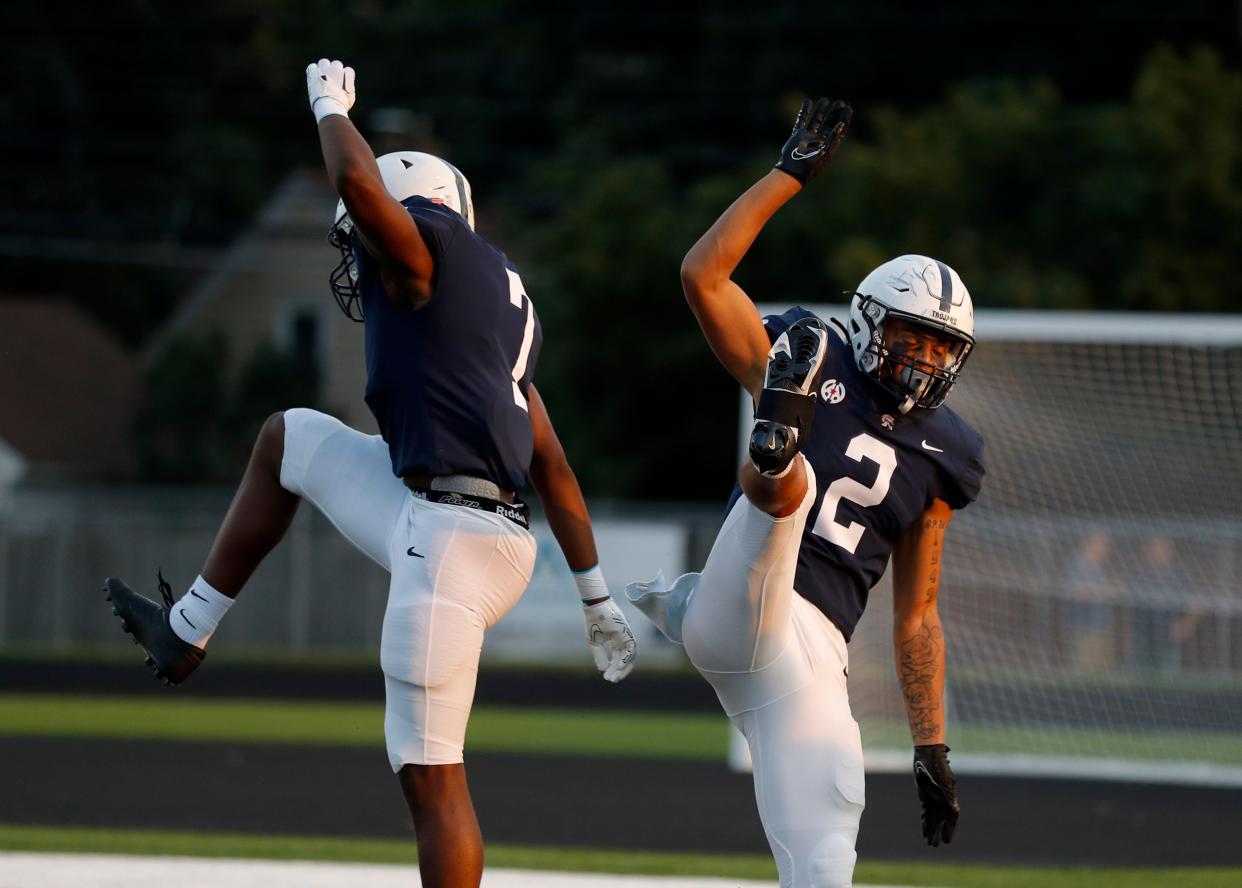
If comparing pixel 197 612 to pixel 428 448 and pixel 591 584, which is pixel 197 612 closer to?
pixel 428 448

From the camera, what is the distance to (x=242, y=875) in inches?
288

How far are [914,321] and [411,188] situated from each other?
147 cm

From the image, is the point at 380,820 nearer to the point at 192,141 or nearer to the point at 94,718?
the point at 94,718

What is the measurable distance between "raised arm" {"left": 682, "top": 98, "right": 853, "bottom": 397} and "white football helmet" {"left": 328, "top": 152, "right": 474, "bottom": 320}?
698 millimetres

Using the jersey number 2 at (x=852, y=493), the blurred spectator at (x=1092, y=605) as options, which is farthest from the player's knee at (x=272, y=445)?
the blurred spectator at (x=1092, y=605)

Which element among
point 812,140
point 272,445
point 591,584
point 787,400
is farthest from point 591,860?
point 787,400

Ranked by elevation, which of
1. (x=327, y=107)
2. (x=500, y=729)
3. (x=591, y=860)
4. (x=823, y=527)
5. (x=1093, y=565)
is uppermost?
(x=327, y=107)

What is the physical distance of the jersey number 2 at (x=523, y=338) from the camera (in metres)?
5.30

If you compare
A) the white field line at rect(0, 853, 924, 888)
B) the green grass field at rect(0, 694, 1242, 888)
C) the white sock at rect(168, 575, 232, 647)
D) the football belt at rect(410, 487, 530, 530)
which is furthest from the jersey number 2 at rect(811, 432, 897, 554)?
the green grass field at rect(0, 694, 1242, 888)

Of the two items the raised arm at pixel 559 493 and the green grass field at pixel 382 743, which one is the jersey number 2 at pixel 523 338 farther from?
the green grass field at pixel 382 743

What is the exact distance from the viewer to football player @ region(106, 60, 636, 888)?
4992 millimetres

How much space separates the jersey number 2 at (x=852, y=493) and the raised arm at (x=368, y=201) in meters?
1.24

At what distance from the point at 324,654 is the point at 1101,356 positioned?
46.1ft

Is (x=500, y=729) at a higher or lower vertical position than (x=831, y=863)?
lower
